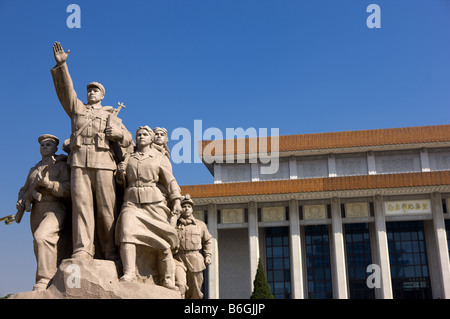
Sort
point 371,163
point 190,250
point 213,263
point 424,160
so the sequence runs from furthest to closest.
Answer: point 371,163 < point 424,160 < point 213,263 < point 190,250

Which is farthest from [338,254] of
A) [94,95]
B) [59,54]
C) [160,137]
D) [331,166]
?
[59,54]

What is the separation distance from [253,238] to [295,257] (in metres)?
2.41

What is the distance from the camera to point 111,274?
492 centimetres

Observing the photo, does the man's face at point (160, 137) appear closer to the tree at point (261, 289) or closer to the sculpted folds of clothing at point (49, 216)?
the sculpted folds of clothing at point (49, 216)

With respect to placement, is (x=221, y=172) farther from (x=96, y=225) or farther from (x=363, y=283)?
(x=96, y=225)

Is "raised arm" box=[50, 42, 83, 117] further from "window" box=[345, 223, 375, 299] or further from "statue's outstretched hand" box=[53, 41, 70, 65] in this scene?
"window" box=[345, 223, 375, 299]

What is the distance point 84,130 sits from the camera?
17.5 ft

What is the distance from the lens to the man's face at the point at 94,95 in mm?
5656

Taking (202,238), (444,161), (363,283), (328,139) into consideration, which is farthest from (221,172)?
(202,238)

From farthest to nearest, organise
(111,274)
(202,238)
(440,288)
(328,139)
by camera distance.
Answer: (328,139), (440,288), (202,238), (111,274)

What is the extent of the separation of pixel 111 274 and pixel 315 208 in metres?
22.3

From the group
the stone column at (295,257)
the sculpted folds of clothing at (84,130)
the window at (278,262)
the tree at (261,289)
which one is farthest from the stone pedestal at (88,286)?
the window at (278,262)

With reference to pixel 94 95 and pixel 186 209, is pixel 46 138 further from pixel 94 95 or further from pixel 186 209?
pixel 186 209

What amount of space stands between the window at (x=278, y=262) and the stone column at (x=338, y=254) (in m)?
2.56
